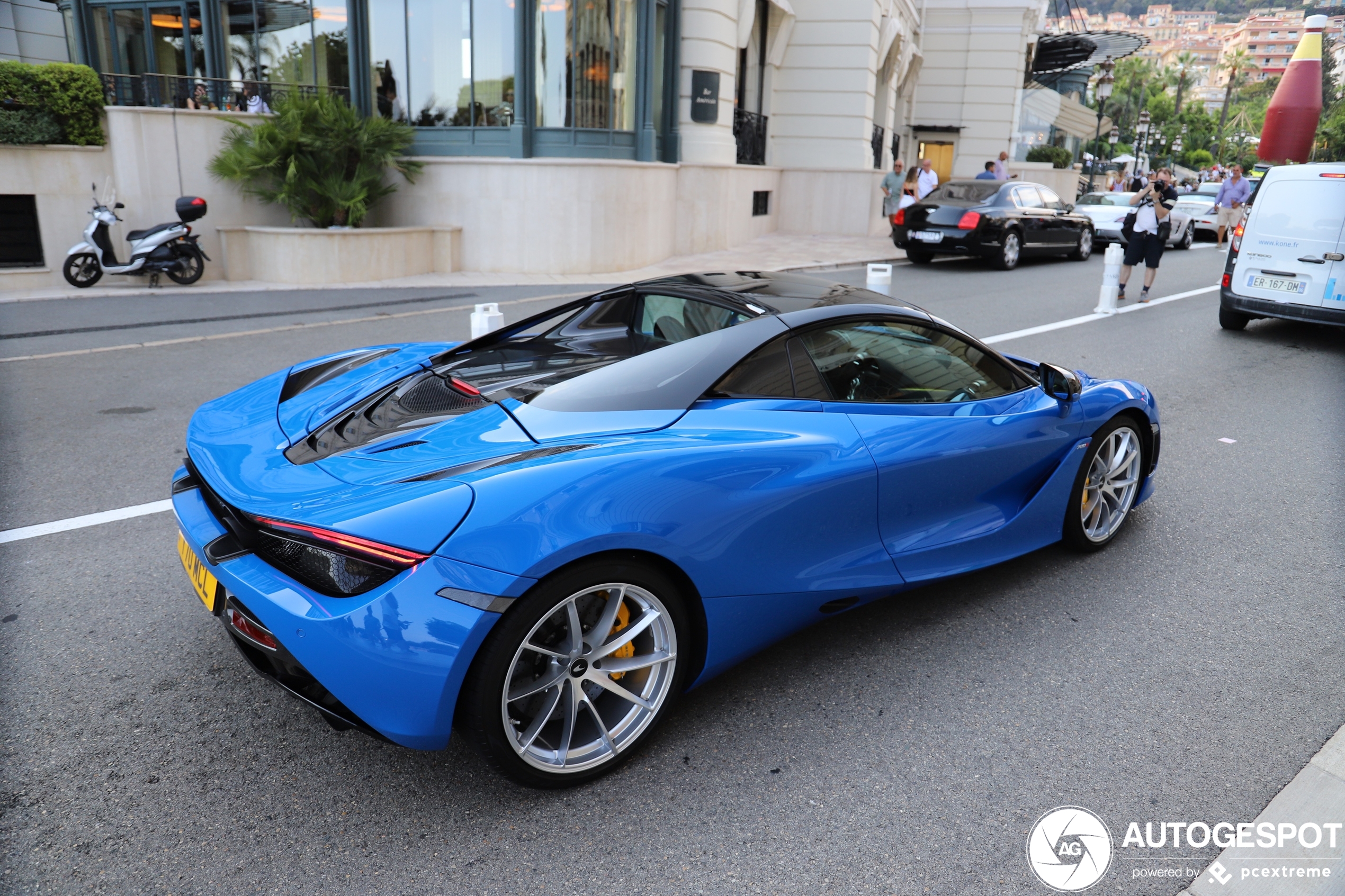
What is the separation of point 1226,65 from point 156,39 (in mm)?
151040

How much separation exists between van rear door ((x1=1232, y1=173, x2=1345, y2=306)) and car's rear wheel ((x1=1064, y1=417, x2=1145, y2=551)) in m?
6.87

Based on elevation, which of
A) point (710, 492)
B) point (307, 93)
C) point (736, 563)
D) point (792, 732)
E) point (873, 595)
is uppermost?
point (307, 93)

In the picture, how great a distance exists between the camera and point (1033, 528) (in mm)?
4020

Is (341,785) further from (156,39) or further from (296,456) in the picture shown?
(156,39)

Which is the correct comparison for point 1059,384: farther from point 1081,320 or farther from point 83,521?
point 1081,320

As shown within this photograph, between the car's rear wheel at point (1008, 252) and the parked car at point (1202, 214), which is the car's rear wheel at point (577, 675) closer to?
the car's rear wheel at point (1008, 252)

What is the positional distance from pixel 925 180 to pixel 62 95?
16107 mm

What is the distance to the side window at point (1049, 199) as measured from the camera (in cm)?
1778

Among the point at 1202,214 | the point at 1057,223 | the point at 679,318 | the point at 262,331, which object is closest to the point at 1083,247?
the point at 1057,223

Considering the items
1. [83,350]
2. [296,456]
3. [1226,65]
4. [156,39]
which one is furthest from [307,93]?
[1226,65]

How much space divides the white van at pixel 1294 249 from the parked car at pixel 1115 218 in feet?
33.4

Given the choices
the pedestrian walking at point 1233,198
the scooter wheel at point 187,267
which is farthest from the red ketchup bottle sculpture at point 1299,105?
the scooter wheel at point 187,267

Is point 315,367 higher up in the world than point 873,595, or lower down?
higher up

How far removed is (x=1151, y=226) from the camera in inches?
487
